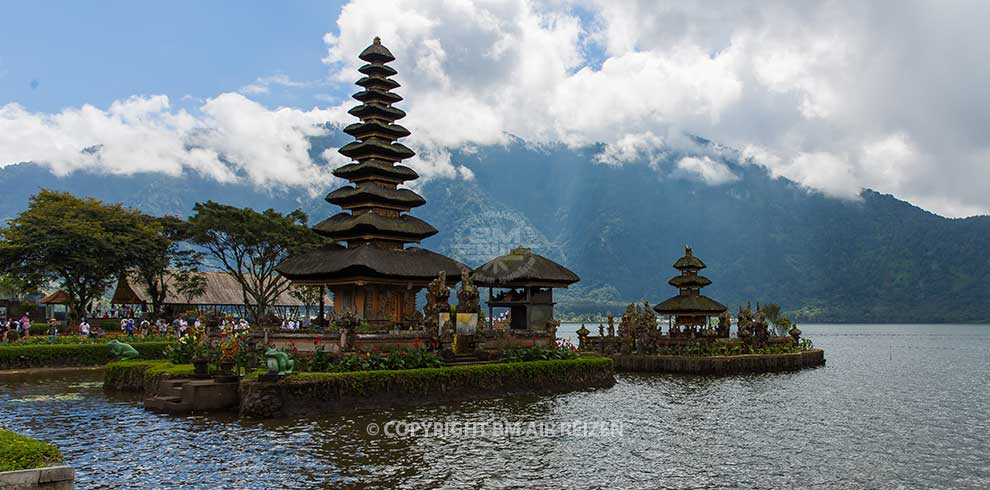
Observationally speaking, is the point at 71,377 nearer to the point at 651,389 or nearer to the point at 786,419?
the point at 651,389

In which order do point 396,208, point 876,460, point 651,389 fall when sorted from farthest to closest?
point 396,208 < point 651,389 < point 876,460

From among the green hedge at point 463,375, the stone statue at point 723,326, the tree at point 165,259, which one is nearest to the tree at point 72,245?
the tree at point 165,259

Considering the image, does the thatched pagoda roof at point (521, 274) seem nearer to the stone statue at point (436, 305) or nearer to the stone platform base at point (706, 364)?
the stone platform base at point (706, 364)

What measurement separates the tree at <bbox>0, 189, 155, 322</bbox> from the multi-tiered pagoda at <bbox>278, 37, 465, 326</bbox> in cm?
2100

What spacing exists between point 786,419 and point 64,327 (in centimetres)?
5255

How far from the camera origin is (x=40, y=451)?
11.7 meters

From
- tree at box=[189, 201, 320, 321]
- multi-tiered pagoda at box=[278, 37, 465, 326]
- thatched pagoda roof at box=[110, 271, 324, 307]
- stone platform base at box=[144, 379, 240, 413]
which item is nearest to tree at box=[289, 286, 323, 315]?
thatched pagoda roof at box=[110, 271, 324, 307]

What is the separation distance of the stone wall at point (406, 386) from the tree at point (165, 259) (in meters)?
38.9

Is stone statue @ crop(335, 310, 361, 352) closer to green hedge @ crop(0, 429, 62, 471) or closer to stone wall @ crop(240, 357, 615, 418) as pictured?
stone wall @ crop(240, 357, 615, 418)

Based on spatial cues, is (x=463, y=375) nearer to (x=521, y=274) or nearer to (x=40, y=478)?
(x=521, y=274)

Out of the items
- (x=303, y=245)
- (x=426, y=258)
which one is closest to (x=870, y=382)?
(x=426, y=258)

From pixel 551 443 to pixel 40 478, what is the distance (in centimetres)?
1415

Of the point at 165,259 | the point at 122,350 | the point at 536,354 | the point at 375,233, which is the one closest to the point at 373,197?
the point at 375,233

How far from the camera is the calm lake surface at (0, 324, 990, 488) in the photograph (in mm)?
17672
